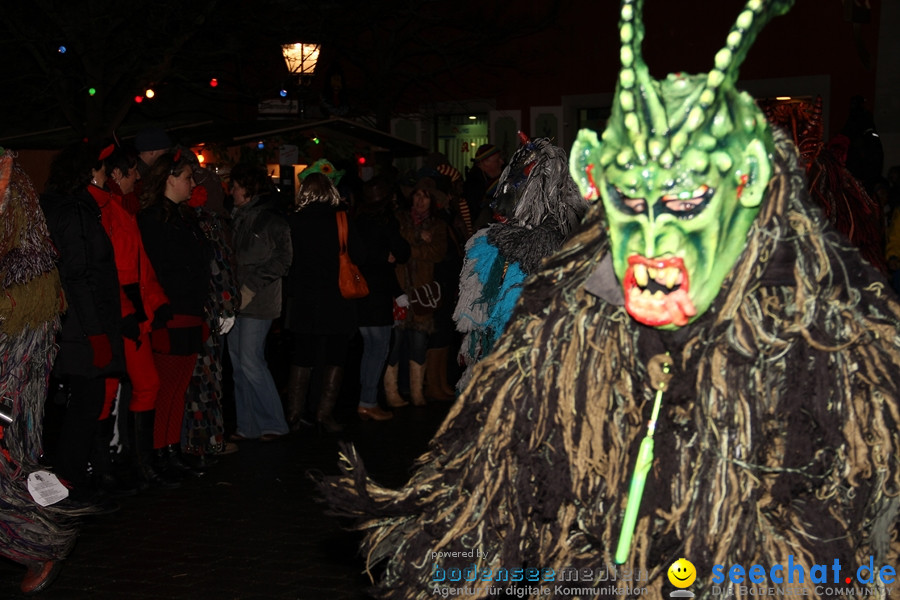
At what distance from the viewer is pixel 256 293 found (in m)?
8.63

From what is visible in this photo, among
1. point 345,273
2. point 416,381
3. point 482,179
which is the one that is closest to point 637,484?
point 345,273

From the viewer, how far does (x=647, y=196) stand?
3.01 m

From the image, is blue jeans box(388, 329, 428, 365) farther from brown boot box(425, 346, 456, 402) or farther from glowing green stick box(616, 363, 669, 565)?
glowing green stick box(616, 363, 669, 565)

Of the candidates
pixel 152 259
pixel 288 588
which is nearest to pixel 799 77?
pixel 152 259

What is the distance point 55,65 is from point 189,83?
2044 millimetres

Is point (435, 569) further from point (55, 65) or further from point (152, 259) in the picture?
point (55, 65)

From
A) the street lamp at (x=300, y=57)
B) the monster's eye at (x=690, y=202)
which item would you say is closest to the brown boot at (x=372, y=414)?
the street lamp at (x=300, y=57)

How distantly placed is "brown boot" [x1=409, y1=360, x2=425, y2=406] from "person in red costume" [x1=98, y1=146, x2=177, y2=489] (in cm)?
326

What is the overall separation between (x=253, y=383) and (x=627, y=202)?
606 cm

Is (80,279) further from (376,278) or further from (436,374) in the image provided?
(436,374)

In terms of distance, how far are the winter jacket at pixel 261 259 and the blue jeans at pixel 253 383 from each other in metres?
0.13

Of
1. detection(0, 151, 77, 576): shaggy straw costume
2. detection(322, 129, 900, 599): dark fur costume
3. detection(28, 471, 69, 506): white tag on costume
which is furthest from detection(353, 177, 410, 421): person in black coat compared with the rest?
detection(322, 129, 900, 599): dark fur costume

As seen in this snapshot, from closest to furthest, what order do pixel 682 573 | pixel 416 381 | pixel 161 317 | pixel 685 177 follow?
pixel 685 177 < pixel 682 573 < pixel 161 317 < pixel 416 381

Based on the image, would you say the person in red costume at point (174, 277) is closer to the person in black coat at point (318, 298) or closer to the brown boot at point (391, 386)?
the person in black coat at point (318, 298)
